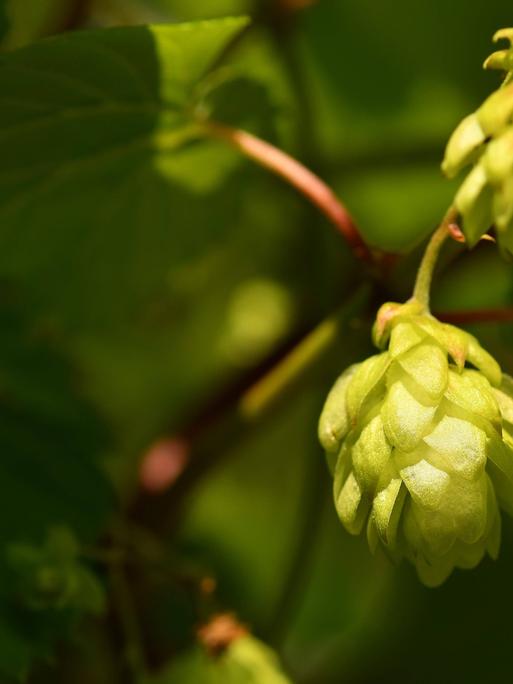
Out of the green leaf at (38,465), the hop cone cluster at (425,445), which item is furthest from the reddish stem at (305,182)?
the green leaf at (38,465)

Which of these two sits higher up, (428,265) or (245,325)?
(428,265)

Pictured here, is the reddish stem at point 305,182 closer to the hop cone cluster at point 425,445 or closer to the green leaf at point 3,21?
the hop cone cluster at point 425,445

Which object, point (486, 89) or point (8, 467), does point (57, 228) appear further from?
point (486, 89)

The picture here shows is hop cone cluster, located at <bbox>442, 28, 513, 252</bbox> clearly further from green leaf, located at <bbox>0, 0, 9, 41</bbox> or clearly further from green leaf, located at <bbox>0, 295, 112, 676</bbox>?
green leaf, located at <bbox>0, 295, 112, 676</bbox>

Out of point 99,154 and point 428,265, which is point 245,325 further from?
point 428,265

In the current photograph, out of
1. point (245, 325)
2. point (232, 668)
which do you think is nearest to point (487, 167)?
point (232, 668)

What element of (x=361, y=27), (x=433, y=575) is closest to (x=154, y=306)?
(x=361, y=27)

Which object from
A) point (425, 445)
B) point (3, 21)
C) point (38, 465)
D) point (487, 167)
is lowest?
point (38, 465)
